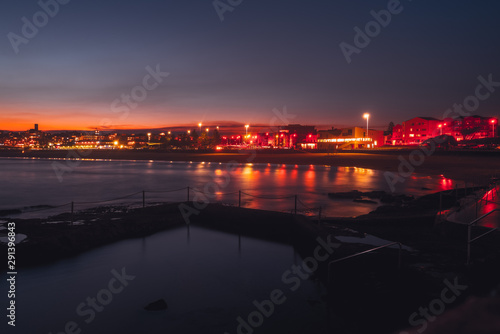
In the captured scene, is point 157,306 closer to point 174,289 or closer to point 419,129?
point 174,289

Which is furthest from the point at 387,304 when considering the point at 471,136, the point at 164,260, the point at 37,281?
the point at 471,136

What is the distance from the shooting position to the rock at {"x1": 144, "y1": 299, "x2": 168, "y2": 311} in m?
8.83

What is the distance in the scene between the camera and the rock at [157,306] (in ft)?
29.0

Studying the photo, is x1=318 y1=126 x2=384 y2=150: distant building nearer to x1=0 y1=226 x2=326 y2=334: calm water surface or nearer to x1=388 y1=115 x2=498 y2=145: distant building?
x1=388 y1=115 x2=498 y2=145: distant building

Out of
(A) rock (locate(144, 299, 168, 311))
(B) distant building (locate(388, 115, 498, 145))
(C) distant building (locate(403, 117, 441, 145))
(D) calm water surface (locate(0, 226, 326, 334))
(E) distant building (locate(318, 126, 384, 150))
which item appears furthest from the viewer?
(E) distant building (locate(318, 126, 384, 150))

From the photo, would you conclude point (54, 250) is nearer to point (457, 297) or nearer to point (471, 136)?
point (457, 297)

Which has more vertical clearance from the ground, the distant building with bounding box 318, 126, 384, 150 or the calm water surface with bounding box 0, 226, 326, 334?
the distant building with bounding box 318, 126, 384, 150

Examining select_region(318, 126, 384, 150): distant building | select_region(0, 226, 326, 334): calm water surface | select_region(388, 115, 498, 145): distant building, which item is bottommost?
select_region(0, 226, 326, 334): calm water surface

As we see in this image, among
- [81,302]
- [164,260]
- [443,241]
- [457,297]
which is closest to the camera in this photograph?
[457,297]

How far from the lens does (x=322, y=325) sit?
762 cm

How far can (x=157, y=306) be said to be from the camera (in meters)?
8.86

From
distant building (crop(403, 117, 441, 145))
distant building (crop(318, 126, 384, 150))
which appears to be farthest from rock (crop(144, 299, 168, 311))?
distant building (crop(403, 117, 441, 145))

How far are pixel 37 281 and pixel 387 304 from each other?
34.2ft

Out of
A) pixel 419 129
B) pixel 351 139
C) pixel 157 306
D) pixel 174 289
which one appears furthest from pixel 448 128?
pixel 157 306
